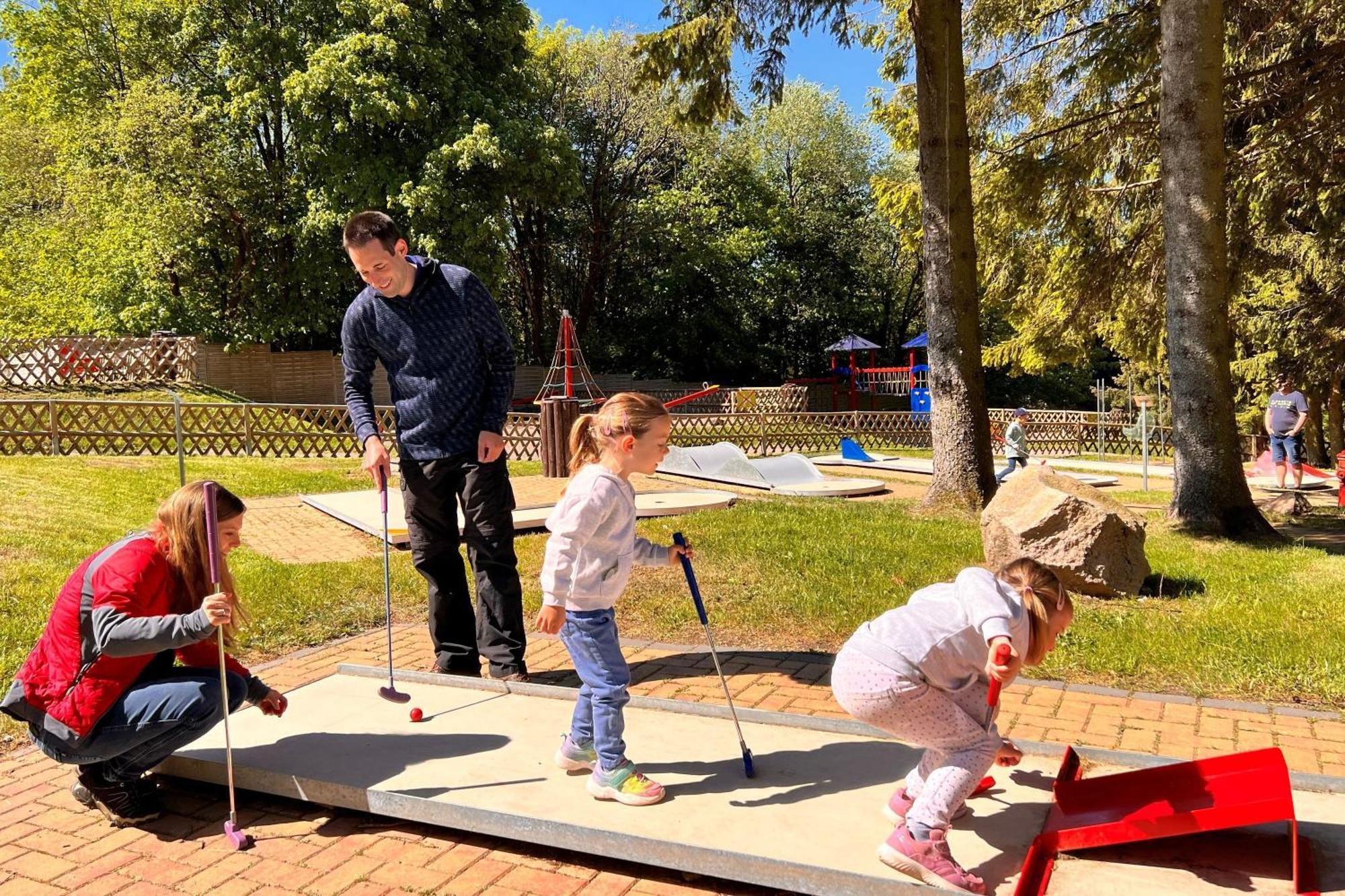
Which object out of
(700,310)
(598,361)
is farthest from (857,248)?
(598,361)

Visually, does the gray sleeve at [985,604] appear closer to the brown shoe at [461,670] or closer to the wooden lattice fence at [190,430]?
the brown shoe at [461,670]

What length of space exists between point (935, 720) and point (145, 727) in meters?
2.58

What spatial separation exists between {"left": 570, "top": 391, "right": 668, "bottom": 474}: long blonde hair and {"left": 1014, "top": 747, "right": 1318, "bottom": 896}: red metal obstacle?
1.74 metres

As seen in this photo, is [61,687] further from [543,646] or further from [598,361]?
[598,361]

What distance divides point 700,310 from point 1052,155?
2467 centimetres

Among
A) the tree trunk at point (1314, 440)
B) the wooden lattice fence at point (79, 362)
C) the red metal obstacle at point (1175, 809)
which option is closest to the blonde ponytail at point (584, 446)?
the red metal obstacle at point (1175, 809)

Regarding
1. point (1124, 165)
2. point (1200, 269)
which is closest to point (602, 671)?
point (1200, 269)

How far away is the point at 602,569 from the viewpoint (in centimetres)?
335

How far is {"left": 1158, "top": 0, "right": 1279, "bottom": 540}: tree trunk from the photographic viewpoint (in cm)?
889

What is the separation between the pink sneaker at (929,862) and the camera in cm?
262

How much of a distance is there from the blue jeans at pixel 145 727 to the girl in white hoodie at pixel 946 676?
220 cm

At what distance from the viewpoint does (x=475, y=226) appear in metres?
26.6

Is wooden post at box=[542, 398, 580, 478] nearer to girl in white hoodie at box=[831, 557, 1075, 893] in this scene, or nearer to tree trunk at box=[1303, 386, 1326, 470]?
girl in white hoodie at box=[831, 557, 1075, 893]

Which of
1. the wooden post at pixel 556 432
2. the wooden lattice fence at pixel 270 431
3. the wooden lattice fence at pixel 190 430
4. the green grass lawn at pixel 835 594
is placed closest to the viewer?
the green grass lawn at pixel 835 594
